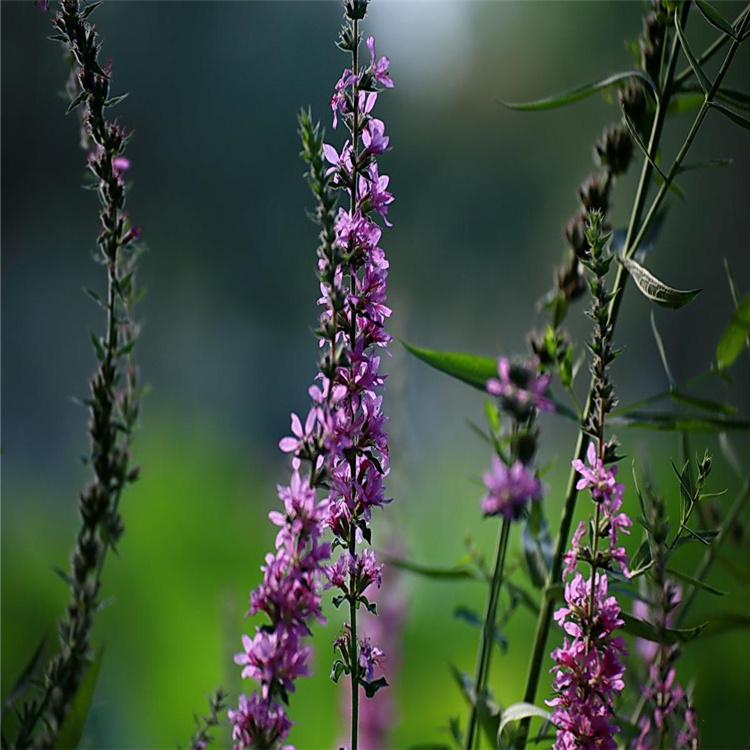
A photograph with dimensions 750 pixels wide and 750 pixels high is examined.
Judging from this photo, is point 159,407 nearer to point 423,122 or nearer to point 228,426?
point 228,426

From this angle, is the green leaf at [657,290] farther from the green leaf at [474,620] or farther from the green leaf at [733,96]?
the green leaf at [474,620]

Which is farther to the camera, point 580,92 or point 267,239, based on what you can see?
point 267,239

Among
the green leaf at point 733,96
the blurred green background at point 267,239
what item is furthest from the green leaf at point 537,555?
the blurred green background at point 267,239

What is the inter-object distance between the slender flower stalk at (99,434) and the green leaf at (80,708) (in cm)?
2

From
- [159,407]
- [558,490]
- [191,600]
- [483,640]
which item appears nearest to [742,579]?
[483,640]

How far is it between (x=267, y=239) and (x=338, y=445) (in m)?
2.57

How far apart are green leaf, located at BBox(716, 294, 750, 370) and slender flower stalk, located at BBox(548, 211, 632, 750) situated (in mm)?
146

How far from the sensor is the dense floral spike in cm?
31

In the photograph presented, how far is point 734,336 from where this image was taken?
1.60 feet

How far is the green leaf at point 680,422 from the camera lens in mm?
450

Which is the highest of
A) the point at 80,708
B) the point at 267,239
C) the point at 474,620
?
the point at 267,239

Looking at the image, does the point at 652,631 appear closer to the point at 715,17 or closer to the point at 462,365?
the point at 462,365

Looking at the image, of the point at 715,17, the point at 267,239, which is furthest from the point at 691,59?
the point at 267,239

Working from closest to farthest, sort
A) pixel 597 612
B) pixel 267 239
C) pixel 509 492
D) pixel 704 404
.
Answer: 1. pixel 509 492
2. pixel 597 612
3. pixel 704 404
4. pixel 267 239
